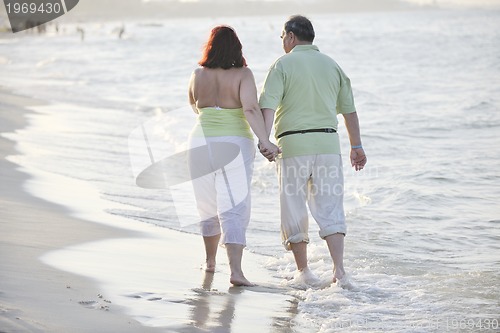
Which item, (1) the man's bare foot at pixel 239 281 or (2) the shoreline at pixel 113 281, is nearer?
(2) the shoreline at pixel 113 281

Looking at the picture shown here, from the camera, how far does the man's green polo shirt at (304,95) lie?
5449 millimetres

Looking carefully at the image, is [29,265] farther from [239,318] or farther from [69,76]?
[69,76]

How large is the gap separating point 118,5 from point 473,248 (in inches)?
7086

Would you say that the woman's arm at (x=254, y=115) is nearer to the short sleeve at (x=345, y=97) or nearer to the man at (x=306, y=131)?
the man at (x=306, y=131)

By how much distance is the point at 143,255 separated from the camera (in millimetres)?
5898

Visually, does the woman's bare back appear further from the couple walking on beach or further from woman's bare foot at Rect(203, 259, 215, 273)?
woman's bare foot at Rect(203, 259, 215, 273)

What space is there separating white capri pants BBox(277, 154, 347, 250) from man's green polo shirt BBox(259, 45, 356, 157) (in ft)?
0.23

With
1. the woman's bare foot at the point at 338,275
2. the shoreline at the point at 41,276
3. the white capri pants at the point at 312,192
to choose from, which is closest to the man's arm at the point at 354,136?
the white capri pants at the point at 312,192

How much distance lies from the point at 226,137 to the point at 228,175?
24 cm

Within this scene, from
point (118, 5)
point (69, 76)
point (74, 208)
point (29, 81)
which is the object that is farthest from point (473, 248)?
point (118, 5)

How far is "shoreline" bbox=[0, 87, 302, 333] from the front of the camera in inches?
167

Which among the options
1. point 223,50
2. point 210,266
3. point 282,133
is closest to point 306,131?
point 282,133

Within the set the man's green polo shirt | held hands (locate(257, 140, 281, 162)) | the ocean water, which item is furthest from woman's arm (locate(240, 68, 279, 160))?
the ocean water

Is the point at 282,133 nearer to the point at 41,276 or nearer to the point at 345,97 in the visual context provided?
the point at 345,97
